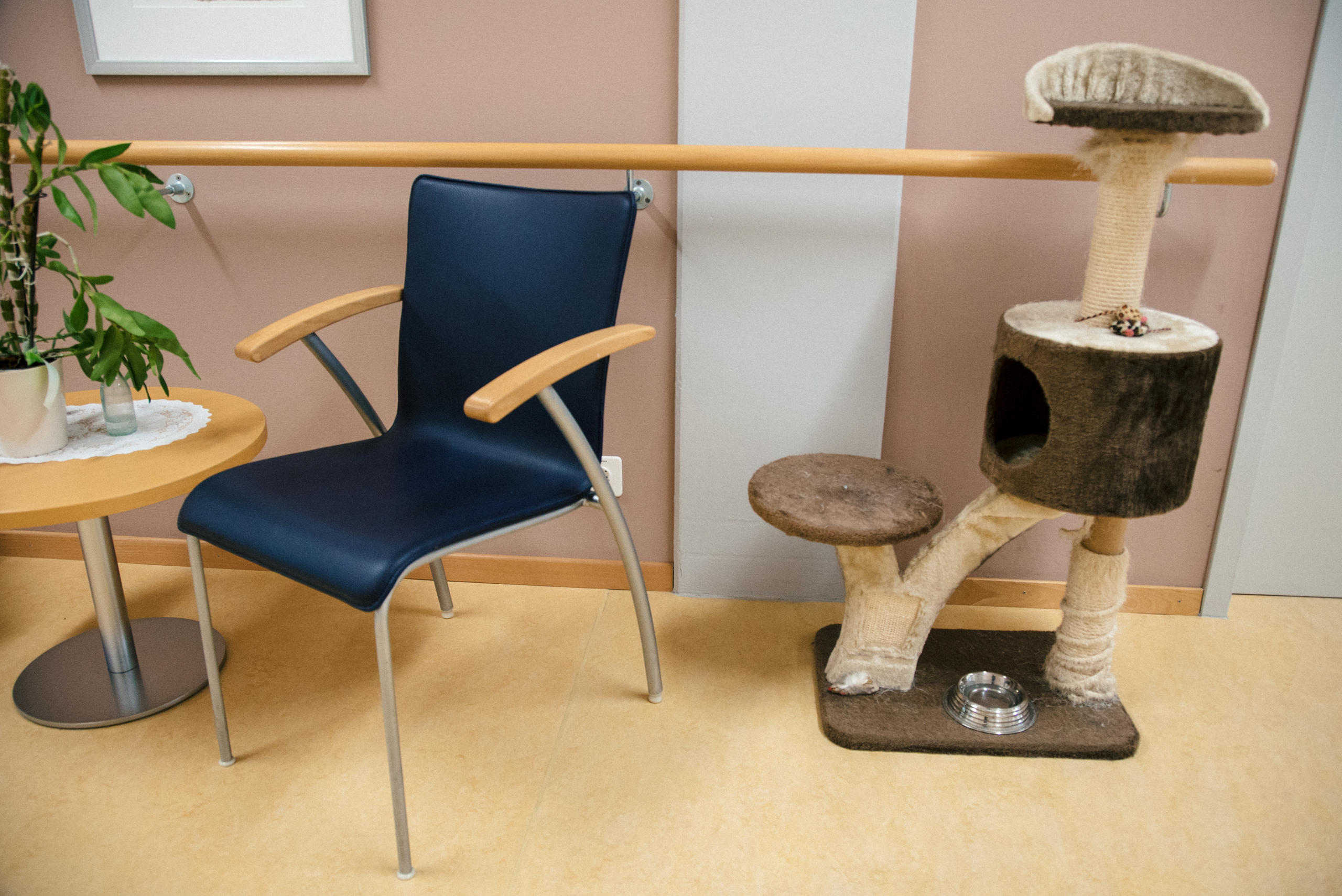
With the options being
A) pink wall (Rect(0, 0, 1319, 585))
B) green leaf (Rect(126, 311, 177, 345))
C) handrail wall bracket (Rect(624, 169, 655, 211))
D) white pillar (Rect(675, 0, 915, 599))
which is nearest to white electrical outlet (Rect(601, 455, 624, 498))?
pink wall (Rect(0, 0, 1319, 585))

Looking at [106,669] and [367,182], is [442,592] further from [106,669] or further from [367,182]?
[367,182]

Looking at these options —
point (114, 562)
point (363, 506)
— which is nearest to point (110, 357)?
point (363, 506)

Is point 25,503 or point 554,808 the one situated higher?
point 25,503

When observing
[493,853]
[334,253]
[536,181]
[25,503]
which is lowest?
[493,853]

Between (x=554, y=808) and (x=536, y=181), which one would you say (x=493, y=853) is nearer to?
(x=554, y=808)

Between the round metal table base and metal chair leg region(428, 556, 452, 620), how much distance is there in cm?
42

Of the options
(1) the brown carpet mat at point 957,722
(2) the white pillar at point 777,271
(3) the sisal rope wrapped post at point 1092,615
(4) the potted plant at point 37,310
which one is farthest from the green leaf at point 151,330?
(3) the sisal rope wrapped post at point 1092,615

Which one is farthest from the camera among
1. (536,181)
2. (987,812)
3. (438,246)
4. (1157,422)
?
(536,181)

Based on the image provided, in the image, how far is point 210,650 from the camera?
137 centimetres

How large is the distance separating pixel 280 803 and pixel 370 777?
0.44 feet

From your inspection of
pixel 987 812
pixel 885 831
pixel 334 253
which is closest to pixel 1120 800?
pixel 987 812

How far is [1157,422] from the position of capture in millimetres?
1252

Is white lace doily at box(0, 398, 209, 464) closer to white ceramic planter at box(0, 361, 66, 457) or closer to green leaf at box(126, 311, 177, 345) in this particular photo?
white ceramic planter at box(0, 361, 66, 457)

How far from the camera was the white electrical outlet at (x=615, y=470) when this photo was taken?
1898 mm
